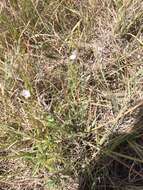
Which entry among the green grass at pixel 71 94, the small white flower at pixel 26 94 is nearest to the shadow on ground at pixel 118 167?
the green grass at pixel 71 94

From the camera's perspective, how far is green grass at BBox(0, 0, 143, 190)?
5.57 feet

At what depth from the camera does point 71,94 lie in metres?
1.80

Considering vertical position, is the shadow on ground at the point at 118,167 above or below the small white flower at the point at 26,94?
below

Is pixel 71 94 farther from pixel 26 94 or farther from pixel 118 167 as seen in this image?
pixel 118 167

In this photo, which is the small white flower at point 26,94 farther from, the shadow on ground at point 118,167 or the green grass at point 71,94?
the shadow on ground at point 118,167

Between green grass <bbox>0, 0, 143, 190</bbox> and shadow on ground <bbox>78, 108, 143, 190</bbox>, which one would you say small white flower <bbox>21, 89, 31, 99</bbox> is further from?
shadow on ground <bbox>78, 108, 143, 190</bbox>

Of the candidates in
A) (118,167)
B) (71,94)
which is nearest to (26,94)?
(71,94)

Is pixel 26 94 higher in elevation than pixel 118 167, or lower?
higher

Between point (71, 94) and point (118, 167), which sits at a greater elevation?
point (71, 94)

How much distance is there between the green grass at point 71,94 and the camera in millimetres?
1699


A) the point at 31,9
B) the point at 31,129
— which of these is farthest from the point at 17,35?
the point at 31,129

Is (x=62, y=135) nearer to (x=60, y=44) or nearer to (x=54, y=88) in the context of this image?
(x=54, y=88)

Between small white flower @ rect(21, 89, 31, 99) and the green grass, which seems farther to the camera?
small white flower @ rect(21, 89, 31, 99)

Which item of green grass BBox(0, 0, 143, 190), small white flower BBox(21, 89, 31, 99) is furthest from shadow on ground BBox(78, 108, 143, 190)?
small white flower BBox(21, 89, 31, 99)
